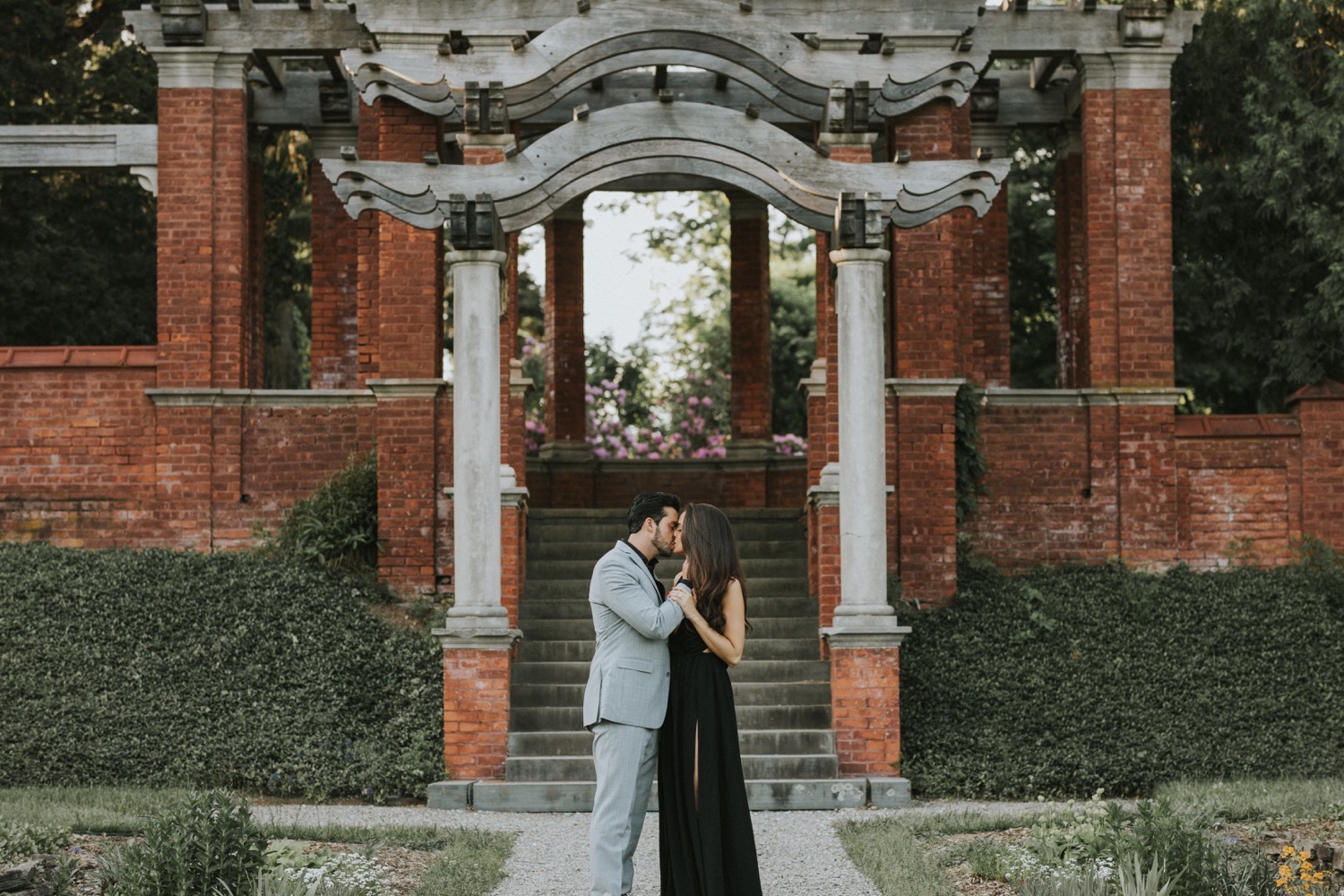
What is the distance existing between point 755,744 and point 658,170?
399 centimetres

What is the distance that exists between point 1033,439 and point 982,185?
4.03m

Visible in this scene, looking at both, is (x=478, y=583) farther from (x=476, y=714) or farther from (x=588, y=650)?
(x=588, y=650)

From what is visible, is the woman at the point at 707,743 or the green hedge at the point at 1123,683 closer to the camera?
the woman at the point at 707,743

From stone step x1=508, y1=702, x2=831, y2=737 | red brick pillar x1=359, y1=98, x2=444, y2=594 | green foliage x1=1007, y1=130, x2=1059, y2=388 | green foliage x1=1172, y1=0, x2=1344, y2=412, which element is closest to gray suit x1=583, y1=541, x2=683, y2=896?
stone step x1=508, y1=702, x2=831, y2=737

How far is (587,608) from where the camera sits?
13539 millimetres

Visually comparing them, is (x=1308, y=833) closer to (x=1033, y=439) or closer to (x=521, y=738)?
(x=521, y=738)

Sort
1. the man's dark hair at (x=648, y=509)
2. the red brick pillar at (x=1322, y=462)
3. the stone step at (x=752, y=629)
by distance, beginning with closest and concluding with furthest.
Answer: the man's dark hair at (x=648, y=509)
the stone step at (x=752, y=629)
the red brick pillar at (x=1322, y=462)

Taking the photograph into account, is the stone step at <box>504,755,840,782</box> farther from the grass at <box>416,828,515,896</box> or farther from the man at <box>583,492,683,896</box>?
the man at <box>583,492,683,896</box>

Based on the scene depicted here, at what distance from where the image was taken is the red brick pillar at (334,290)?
17562 millimetres

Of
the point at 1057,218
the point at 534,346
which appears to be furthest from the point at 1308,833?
the point at 534,346

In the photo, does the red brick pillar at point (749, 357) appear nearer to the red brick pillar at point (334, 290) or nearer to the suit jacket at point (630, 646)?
the red brick pillar at point (334, 290)

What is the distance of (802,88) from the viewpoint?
40.6ft

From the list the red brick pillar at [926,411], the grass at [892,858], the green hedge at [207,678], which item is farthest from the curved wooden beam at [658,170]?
the grass at [892,858]

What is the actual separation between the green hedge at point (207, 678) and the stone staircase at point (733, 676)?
0.73 meters
